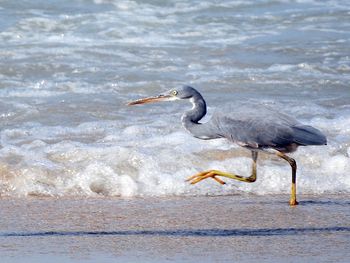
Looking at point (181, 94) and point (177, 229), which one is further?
point (181, 94)

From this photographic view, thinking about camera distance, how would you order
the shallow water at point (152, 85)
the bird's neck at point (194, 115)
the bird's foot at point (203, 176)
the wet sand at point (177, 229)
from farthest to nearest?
the shallow water at point (152, 85), the bird's neck at point (194, 115), the bird's foot at point (203, 176), the wet sand at point (177, 229)

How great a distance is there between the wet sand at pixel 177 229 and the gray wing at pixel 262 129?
399mm

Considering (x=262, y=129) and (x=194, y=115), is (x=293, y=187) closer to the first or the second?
(x=262, y=129)

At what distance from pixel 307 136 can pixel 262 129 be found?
11.2 inches

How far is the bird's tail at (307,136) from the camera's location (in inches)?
250

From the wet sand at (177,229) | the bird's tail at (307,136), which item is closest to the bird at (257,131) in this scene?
the bird's tail at (307,136)

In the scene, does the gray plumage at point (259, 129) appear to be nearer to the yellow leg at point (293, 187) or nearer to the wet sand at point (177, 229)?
the yellow leg at point (293, 187)

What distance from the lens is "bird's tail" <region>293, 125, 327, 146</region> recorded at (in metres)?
6.36

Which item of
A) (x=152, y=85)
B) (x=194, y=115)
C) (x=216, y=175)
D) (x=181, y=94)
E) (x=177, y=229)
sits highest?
(x=181, y=94)

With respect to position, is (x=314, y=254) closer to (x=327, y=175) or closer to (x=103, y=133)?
(x=327, y=175)

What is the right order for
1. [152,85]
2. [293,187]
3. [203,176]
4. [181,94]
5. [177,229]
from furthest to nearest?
1. [152,85]
2. [181,94]
3. [203,176]
4. [293,187]
5. [177,229]

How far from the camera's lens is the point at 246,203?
21.4ft

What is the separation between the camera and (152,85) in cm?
1017

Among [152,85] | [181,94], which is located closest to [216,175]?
[181,94]
